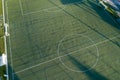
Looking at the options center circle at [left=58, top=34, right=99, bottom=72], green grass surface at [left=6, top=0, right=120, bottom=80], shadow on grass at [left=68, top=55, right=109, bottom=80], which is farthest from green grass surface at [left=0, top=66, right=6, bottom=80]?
shadow on grass at [left=68, top=55, right=109, bottom=80]

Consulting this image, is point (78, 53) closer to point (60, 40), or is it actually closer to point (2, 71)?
point (60, 40)

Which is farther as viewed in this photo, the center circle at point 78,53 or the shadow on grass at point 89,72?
the center circle at point 78,53

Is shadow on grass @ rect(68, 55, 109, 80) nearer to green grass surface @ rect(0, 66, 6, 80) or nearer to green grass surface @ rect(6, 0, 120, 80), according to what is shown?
green grass surface @ rect(6, 0, 120, 80)

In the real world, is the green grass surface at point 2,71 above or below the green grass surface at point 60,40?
below

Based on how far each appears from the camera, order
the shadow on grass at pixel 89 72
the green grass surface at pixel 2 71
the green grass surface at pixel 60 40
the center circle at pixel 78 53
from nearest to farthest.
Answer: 1. the green grass surface at pixel 2 71
2. the shadow on grass at pixel 89 72
3. the green grass surface at pixel 60 40
4. the center circle at pixel 78 53

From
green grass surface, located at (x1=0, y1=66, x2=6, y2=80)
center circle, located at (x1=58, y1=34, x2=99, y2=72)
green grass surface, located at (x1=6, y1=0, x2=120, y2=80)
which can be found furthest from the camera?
center circle, located at (x1=58, y1=34, x2=99, y2=72)

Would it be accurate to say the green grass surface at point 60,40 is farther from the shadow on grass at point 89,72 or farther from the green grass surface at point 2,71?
the green grass surface at point 2,71

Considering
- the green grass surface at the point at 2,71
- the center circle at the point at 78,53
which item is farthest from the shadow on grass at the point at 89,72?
the green grass surface at the point at 2,71

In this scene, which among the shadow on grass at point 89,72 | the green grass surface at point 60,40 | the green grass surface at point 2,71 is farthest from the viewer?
the green grass surface at point 60,40
